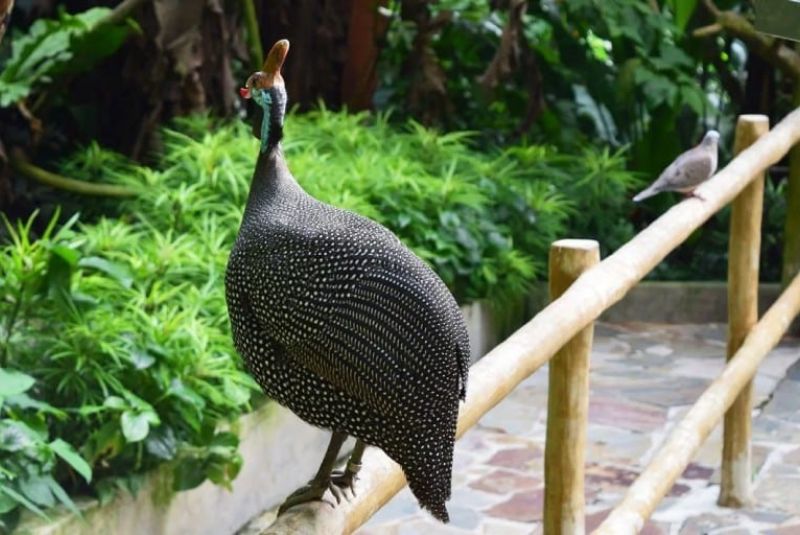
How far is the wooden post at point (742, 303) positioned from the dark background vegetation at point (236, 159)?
4.17 feet

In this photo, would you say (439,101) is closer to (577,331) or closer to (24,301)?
(24,301)

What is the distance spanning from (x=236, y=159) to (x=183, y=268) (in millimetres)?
1086

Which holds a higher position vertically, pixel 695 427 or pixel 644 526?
pixel 695 427

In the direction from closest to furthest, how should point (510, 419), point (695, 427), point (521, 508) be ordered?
point (695, 427)
point (521, 508)
point (510, 419)

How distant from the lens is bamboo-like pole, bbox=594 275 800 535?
3126 millimetres

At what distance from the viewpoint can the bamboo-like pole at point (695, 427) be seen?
3.13m

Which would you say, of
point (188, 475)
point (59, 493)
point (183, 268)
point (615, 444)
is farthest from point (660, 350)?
point (59, 493)

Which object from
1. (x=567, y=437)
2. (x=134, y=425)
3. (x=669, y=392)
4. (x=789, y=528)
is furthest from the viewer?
(x=669, y=392)

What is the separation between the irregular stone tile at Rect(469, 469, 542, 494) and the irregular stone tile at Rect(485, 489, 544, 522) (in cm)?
5

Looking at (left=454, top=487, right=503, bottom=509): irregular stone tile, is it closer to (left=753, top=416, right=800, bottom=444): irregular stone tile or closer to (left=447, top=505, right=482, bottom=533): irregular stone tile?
(left=447, top=505, right=482, bottom=533): irregular stone tile

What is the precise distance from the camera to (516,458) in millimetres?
4898

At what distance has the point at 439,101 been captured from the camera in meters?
6.77

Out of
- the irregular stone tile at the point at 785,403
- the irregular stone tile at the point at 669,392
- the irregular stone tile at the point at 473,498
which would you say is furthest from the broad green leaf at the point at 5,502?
the irregular stone tile at the point at 785,403

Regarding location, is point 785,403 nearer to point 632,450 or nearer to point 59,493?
point 632,450
